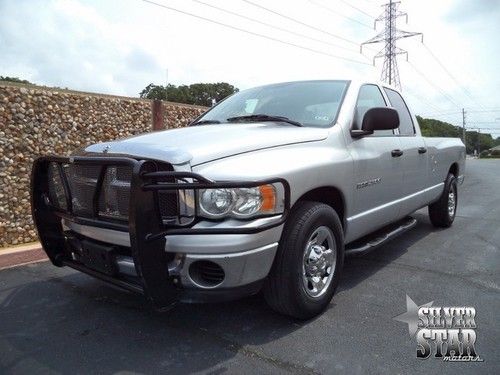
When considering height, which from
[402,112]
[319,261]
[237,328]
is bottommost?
[237,328]

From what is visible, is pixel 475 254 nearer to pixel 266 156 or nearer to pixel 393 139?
pixel 393 139

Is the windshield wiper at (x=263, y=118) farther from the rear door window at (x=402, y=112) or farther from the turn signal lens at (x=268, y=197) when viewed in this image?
the rear door window at (x=402, y=112)

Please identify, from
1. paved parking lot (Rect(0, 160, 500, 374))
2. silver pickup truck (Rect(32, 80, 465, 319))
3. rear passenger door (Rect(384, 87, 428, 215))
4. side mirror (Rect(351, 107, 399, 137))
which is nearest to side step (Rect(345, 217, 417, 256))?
silver pickup truck (Rect(32, 80, 465, 319))

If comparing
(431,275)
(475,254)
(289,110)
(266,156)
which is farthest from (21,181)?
(475,254)

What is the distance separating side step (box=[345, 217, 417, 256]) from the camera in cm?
380

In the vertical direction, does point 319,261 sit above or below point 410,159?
Result: below

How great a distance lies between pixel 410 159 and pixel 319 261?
2.12m

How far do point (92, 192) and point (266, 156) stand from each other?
1.19 m

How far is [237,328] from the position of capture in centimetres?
318

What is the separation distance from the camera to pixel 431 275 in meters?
4.28

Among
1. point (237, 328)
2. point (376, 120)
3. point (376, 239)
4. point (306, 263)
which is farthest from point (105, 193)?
point (376, 239)

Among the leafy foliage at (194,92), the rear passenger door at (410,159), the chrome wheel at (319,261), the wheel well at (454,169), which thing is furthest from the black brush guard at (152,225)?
the leafy foliage at (194,92)

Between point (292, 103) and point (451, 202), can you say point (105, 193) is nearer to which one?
point (292, 103)

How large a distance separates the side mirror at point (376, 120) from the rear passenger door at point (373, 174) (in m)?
0.08
